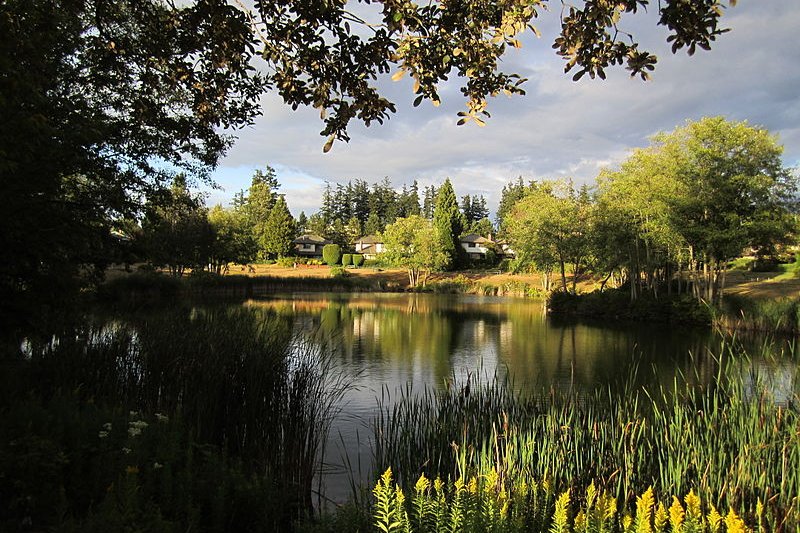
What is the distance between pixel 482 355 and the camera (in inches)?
624

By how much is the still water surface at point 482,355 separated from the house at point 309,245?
184 ft

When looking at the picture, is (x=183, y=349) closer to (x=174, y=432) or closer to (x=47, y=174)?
(x=47, y=174)

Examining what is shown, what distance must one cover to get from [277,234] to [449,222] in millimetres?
23541

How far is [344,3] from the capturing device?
4285 millimetres

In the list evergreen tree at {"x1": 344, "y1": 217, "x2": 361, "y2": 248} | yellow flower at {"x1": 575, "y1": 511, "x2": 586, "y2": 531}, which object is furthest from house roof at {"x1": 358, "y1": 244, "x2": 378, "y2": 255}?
yellow flower at {"x1": 575, "y1": 511, "x2": 586, "y2": 531}

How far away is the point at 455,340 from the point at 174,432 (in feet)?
54.2

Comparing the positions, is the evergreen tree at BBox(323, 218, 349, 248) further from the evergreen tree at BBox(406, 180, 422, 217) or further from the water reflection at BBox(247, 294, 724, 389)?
the water reflection at BBox(247, 294, 724, 389)

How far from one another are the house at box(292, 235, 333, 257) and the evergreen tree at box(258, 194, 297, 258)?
1075cm

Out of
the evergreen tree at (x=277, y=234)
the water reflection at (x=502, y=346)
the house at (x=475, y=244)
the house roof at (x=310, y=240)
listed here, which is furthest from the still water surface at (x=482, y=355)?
the house roof at (x=310, y=240)

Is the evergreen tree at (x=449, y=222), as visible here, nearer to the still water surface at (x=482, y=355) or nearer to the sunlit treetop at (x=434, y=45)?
the still water surface at (x=482, y=355)

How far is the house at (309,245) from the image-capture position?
84938 millimetres

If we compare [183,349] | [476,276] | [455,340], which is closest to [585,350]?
[455,340]

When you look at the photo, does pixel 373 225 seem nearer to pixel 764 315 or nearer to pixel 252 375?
pixel 764 315

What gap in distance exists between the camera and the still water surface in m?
8.27
